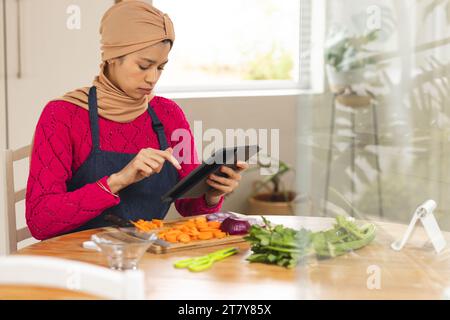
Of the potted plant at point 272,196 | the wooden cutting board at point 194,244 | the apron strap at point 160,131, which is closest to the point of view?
the wooden cutting board at point 194,244

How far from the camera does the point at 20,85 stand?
9.55ft

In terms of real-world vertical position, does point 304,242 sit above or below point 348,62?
below

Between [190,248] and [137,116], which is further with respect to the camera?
[137,116]

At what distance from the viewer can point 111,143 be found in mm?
1861

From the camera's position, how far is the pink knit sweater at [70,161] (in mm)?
1662

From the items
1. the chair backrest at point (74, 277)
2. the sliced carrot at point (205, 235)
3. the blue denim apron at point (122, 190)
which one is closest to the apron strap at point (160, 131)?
the blue denim apron at point (122, 190)

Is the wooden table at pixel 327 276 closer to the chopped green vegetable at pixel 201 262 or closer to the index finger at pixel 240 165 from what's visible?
the chopped green vegetable at pixel 201 262

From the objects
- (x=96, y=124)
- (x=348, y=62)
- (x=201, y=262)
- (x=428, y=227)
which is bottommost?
(x=201, y=262)

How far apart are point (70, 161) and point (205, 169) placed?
429mm

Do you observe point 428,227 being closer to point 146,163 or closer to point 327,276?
point 327,276

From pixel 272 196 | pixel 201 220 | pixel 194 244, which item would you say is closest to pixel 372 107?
pixel 194 244

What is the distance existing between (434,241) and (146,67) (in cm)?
94
